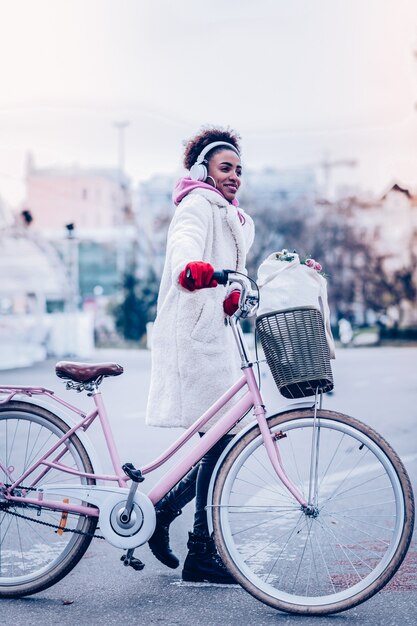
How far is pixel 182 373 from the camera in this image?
3930 mm

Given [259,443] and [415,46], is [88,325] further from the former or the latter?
[259,443]

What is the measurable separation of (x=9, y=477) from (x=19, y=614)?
0.53m

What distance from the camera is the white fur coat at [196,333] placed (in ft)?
12.8

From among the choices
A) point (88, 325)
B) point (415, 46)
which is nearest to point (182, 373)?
point (88, 325)

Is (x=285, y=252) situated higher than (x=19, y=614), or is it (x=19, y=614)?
(x=285, y=252)

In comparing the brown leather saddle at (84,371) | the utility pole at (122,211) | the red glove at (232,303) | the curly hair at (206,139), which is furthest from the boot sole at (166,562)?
the utility pole at (122,211)

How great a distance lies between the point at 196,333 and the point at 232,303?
31 cm

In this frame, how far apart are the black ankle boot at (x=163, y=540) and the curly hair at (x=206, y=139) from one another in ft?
4.90

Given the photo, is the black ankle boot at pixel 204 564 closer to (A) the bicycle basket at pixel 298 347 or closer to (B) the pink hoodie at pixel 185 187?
(A) the bicycle basket at pixel 298 347

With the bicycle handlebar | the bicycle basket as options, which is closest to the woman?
the bicycle handlebar

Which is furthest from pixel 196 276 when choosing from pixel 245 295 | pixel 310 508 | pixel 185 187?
pixel 310 508

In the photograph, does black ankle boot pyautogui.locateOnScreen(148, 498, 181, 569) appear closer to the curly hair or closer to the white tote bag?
the white tote bag

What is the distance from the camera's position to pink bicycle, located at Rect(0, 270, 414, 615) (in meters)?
3.39

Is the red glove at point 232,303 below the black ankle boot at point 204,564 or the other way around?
the other way around
